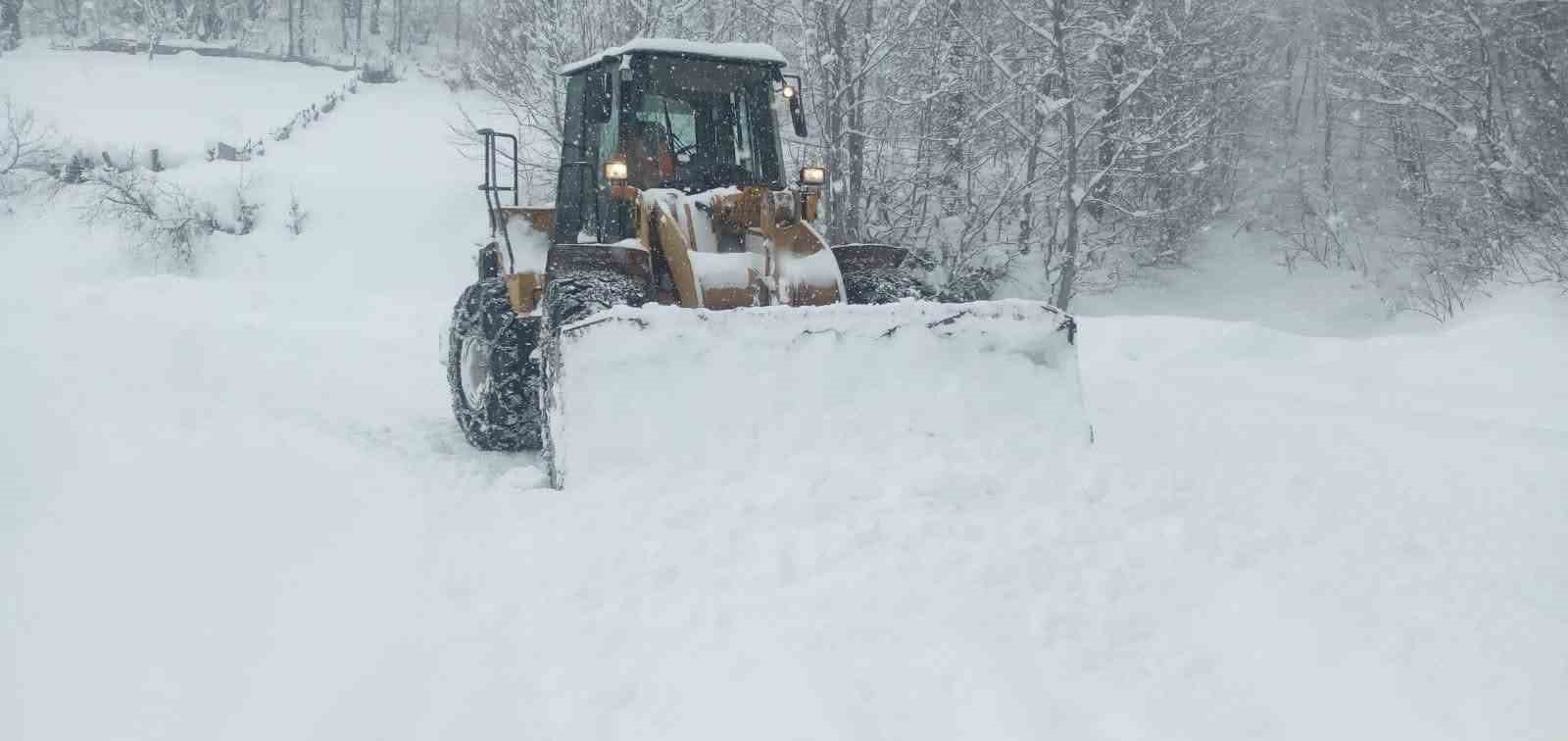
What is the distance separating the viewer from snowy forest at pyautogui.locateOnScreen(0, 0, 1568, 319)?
49.8 ft

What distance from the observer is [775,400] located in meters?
4.56

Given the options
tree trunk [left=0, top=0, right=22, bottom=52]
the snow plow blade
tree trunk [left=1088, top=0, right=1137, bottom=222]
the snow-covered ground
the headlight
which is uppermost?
tree trunk [left=0, top=0, right=22, bottom=52]

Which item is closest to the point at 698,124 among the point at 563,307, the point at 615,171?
the point at 615,171

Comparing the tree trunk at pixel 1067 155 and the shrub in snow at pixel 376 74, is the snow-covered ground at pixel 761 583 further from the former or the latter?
the shrub in snow at pixel 376 74

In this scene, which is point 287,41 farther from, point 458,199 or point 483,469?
point 483,469

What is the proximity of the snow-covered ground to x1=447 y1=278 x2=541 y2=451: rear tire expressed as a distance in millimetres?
163

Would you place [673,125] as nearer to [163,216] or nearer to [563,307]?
[563,307]

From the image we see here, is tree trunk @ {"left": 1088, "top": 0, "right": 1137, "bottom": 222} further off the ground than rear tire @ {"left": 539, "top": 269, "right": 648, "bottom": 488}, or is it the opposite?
tree trunk @ {"left": 1088, "top": 0, "right": 1137, "bottom": 222}

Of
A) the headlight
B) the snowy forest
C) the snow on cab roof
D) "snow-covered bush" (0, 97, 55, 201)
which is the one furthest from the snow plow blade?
"snow-covered bush" (0, 97, 55, 201)

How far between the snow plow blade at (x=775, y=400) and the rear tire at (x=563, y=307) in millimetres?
47

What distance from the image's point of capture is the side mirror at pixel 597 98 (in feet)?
19.3

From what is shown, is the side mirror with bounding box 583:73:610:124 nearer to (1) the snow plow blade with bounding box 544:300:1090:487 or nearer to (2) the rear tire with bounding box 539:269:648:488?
(2) the rear tire with bounding box 539:269:648:488

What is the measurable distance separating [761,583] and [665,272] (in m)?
2.54

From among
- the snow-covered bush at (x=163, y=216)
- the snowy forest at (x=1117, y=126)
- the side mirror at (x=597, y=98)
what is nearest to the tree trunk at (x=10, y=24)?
the snowy forest at (x=1117, y=126)
